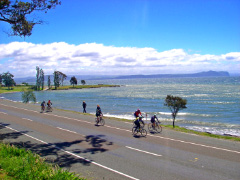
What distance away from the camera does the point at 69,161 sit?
998 centimetres

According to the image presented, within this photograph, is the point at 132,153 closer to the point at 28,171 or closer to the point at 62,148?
the point at 62,148

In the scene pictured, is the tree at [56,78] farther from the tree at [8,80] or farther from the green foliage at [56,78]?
the tree at [8,80]

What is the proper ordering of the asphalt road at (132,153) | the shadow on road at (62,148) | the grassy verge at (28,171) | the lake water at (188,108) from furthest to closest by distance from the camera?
the lake water at (188,108), the shadow on road at (62,148), the asphalt road at (132,153), the grassy verge at (28,171)

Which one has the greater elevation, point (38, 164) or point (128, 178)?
point (38, 164)

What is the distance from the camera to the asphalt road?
8648mm

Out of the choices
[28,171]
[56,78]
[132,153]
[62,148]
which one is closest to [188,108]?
[132,153]

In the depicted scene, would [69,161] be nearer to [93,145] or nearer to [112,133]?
[93,145]

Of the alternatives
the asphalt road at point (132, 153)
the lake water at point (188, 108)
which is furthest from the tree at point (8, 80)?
the asphalt road at point (132, 153)

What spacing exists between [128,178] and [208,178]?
2982 millimetres

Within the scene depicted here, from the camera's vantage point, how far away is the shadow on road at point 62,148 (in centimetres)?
1011

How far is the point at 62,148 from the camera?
39.6ft

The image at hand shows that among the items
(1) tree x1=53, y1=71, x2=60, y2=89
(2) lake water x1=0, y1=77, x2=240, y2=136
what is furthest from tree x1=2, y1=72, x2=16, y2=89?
(2) lake water x1=0, y1=77, x2=240, y2=136

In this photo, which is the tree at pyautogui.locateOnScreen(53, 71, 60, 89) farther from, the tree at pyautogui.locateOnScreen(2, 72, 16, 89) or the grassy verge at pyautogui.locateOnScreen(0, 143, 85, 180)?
the grassy verge at pyautogui.locateOnScreen(0, 143, 85, 180)

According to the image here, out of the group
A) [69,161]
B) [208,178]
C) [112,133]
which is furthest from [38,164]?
[112,133]
